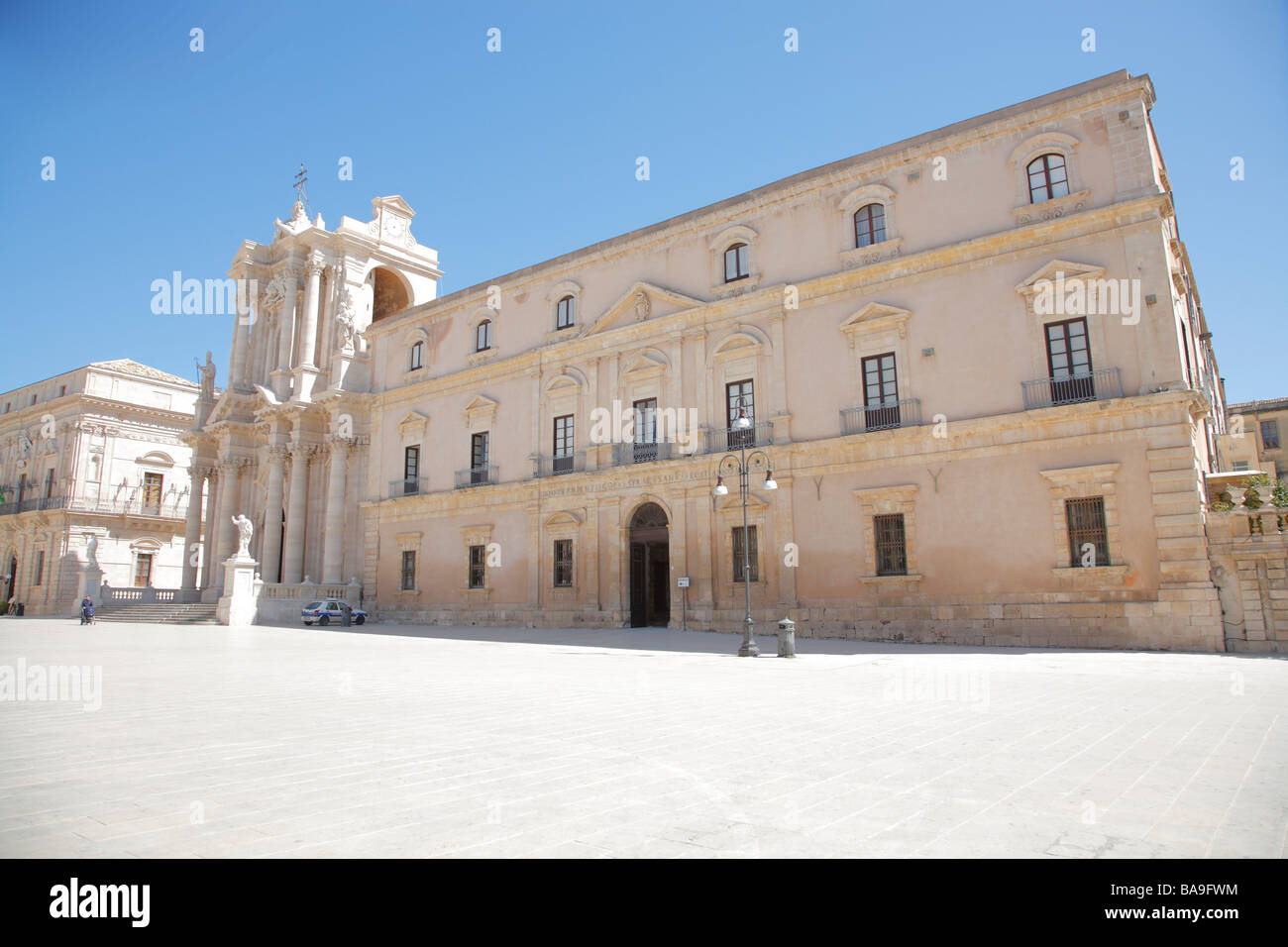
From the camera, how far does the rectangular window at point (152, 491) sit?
4669cm

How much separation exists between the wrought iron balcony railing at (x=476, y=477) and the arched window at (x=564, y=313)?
5889 mm

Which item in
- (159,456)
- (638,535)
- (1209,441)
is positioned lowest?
(638,535)

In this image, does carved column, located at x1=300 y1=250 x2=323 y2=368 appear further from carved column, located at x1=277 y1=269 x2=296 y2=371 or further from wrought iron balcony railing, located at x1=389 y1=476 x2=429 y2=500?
wrought iron balcony railing, located at x1=389 y1=476 x2=429 y2=500

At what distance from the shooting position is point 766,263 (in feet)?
76.1

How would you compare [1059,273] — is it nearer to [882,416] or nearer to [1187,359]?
[1187,359]

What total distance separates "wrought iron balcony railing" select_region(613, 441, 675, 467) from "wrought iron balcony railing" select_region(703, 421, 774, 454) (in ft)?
4.71

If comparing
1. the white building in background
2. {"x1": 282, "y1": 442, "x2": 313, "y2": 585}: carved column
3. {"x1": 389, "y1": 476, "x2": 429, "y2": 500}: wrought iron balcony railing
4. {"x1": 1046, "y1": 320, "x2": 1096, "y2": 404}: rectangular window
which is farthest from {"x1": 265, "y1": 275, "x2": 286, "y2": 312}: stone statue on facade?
{"x1": 1046, "y1": 320, "x2": 1096, "y2": 404}: rectangular window

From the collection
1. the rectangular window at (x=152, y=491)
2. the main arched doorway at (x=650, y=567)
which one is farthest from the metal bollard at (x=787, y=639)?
the rectangular window at (x=152, y=491)

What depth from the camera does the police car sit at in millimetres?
28891

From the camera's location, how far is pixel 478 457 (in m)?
30.0

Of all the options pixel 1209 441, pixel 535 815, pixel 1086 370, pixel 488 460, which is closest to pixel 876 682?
pixel 535 815

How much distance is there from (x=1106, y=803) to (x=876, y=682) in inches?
250
